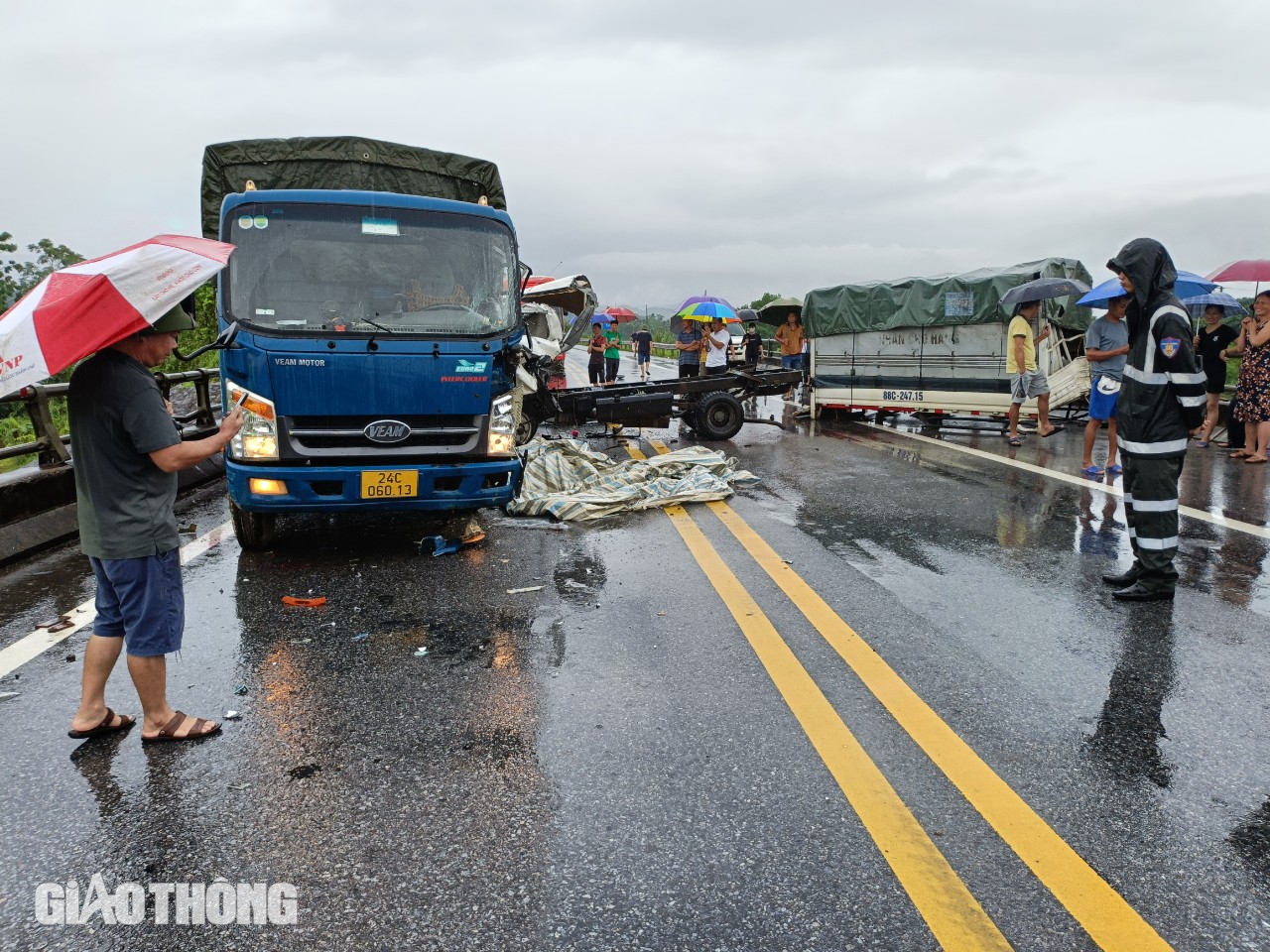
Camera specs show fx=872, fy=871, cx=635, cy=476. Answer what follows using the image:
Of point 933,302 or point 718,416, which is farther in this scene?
point 933,302

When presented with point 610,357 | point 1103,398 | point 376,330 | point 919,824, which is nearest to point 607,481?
point 376,330

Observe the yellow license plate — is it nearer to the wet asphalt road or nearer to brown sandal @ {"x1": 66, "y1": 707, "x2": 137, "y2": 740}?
the wet asphalt road

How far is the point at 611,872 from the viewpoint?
2.47 m

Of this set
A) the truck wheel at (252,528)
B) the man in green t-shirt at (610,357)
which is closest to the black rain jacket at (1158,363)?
the truck wheel at (252,528)

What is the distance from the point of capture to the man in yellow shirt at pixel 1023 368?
11.4 meters

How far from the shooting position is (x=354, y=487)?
18.2 ft

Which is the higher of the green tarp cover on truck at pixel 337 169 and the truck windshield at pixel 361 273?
the green tarp cover on truck at pixel 337 169

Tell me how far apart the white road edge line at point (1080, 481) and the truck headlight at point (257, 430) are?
6.52 meters

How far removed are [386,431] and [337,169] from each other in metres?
3.88

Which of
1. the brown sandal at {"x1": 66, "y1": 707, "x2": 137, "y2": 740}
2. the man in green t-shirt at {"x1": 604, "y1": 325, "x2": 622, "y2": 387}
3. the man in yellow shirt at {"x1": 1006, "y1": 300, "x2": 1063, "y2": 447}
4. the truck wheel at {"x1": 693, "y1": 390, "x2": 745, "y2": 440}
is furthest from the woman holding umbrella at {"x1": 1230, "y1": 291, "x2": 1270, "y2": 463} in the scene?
the man in green t-shirt at {"x1": 604, "y1": 325, "x2": 622, "y2": 387}

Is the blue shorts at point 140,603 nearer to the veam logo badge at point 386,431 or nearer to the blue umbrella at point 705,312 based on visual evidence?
the veam logo badge at point 386,431

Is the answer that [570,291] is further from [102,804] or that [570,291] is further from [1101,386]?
[102,804]

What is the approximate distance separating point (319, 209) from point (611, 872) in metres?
5.09

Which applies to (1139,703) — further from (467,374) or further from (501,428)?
(467,374)
